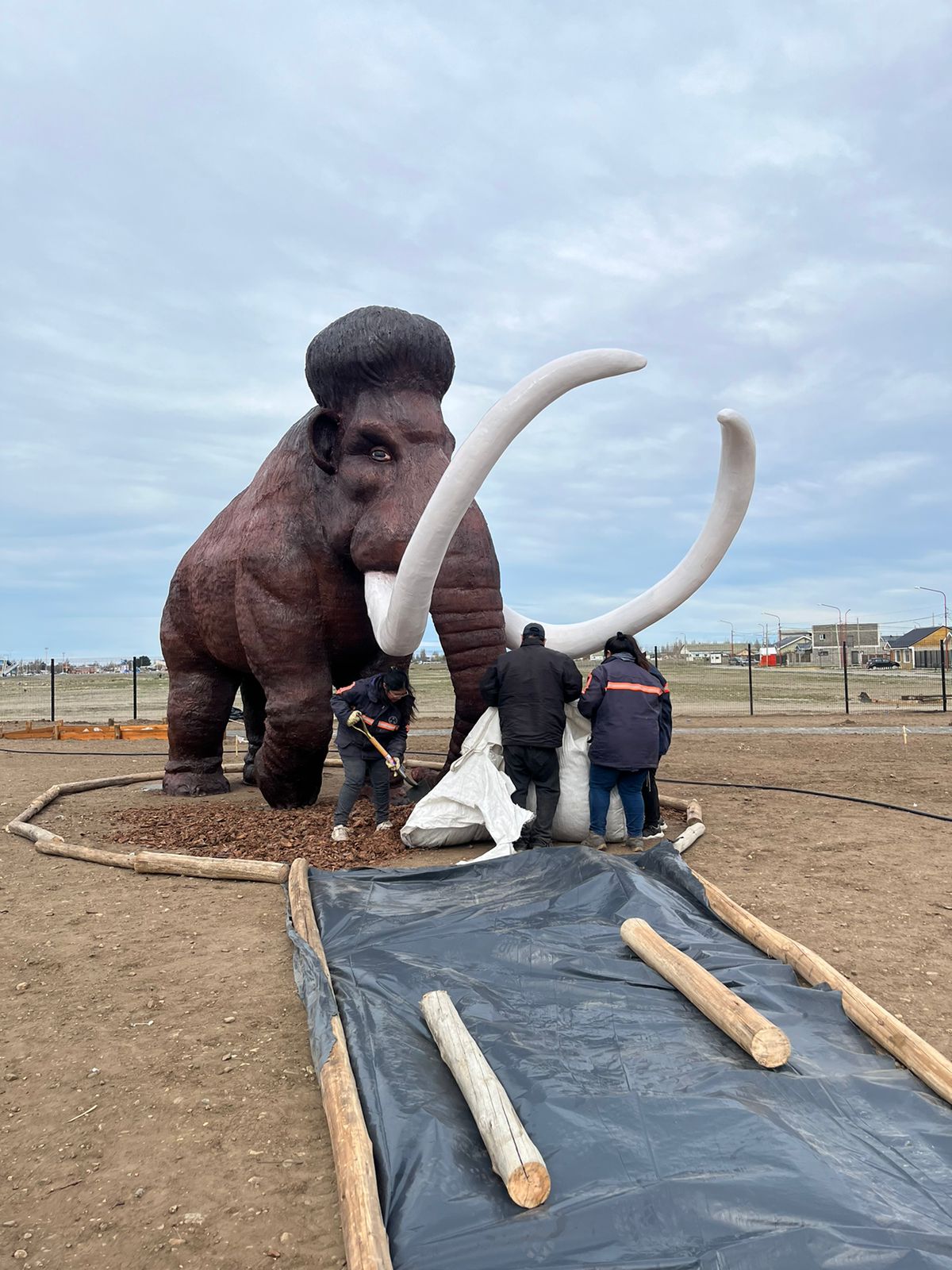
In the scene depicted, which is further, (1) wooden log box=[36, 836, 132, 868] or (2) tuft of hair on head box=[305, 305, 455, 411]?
(2) tuft of hair on head box=[305, 305, 455, 411]

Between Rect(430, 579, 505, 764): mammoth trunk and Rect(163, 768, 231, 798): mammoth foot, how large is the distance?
3.30 metres

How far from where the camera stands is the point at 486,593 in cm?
559

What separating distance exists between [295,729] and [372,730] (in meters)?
0.69

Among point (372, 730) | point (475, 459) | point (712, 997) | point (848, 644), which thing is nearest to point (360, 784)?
point (372, 730)

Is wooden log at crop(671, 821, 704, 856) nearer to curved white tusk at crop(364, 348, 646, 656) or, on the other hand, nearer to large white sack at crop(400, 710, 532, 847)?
large white sack at crop(400, 710, 532, 847)

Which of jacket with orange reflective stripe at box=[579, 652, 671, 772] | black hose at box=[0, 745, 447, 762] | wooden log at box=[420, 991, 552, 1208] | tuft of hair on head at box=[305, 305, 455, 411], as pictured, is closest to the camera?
wooden log at box=[420, 991, 552, 1208]

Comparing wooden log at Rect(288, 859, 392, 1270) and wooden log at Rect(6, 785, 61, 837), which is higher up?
wooden log at Rect(6, 785, 61, 837)

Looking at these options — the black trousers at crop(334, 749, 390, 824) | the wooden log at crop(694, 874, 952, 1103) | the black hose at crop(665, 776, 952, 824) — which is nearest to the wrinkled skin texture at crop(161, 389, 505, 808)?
the black trousers at crop(334, 749, 390, 824)

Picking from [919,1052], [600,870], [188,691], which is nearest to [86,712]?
[188,691]

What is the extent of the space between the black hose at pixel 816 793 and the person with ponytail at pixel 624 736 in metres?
2.26

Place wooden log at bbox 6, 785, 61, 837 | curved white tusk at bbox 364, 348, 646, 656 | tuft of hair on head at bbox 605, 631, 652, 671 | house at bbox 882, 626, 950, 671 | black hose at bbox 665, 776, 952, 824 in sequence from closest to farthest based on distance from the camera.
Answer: curved white tusk at bbox 364, 348, 646, 656 < tuft of hair on head at bbox 605, 631, 652, 671 < wooden log at bbox 6, 785, 61, 837 < black hose at bbox 665, 776, 952, 824 < house at bbox 882, 626, 950, 671

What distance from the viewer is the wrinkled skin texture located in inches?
220

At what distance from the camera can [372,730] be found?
231 inches

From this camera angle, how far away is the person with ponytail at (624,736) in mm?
5156
